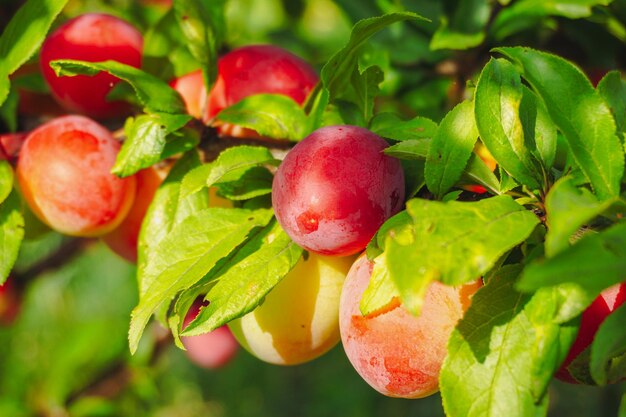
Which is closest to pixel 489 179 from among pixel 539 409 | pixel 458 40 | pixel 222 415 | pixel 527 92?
pixel 527 92

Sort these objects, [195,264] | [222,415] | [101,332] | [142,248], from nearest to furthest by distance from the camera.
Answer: [195,264] → [142,248] → [101,332] → [222,415]

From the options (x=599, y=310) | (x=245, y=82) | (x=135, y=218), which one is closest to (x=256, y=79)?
(x=245, y=82)

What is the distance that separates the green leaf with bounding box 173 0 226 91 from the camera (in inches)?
29.0

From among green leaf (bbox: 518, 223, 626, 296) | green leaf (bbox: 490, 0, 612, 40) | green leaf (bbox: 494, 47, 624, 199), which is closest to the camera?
green leaf (bbox: 518, 223, 626, 296)

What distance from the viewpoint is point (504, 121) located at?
54cm

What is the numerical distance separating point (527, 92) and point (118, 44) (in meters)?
0.52

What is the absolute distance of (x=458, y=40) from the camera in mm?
878

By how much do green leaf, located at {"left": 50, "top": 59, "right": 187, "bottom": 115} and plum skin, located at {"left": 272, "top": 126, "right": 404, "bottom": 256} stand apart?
0.18 meters

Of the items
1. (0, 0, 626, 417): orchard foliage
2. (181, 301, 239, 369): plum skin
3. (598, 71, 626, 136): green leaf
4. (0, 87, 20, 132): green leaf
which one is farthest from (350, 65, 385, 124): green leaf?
(181, 301, 239, 369): plum skin

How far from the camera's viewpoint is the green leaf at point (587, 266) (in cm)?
39

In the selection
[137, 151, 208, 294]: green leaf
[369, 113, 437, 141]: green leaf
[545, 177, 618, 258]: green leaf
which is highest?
[545, 177, 618, 258]: green leaf

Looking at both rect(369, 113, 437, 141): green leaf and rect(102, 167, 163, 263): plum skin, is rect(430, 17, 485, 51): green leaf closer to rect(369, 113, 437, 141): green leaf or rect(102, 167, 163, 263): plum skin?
rect(369, 113, 437, 141): green leaf

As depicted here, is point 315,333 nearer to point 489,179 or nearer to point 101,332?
point 489,179

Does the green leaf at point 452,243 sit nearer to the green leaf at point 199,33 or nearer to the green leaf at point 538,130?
the green leaf at point 538,130
